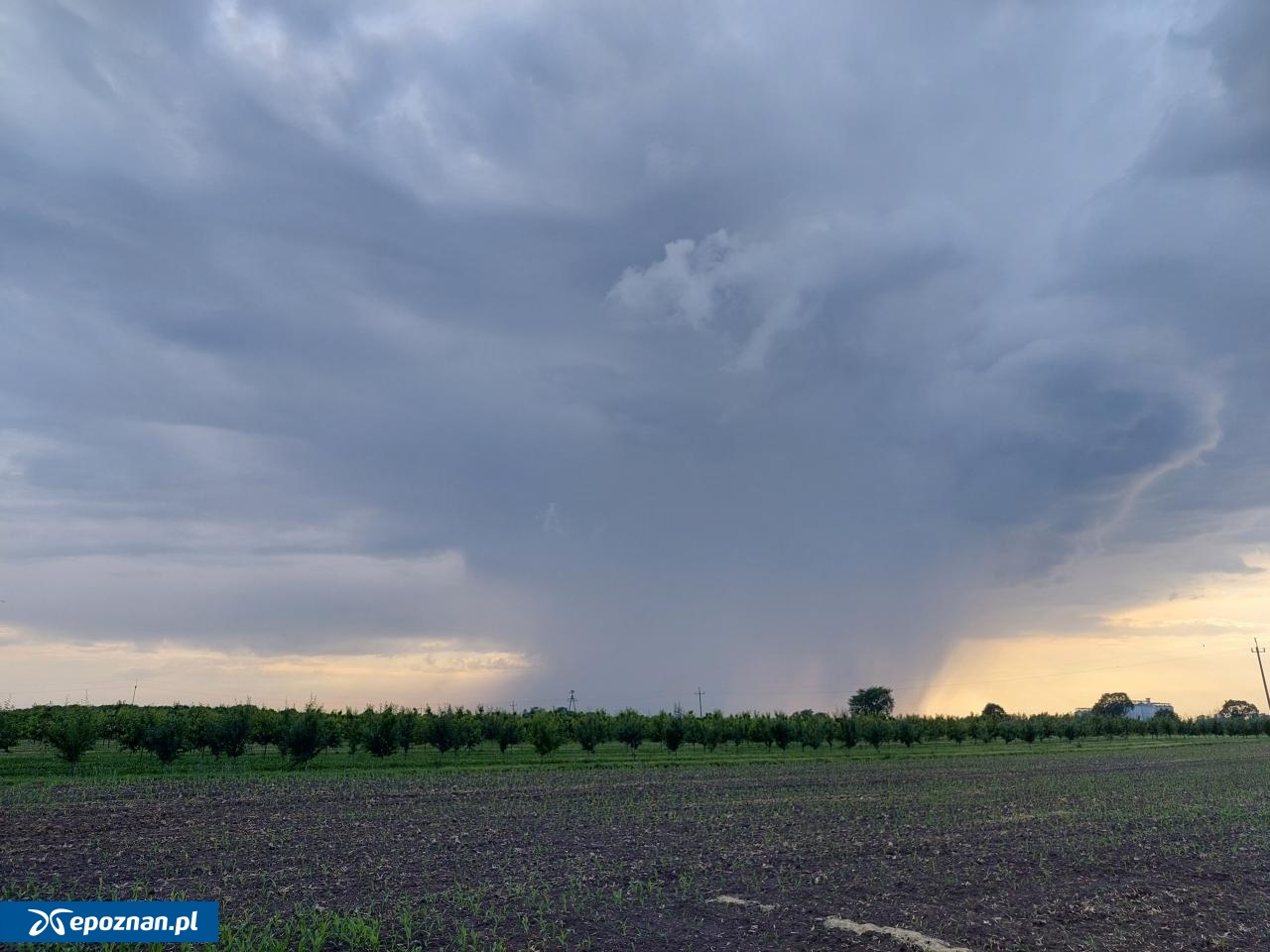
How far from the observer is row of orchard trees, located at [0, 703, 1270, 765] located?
53.3 meters

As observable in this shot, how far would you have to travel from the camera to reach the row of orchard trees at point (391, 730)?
53344mm

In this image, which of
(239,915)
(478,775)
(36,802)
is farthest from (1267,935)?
(478,775)

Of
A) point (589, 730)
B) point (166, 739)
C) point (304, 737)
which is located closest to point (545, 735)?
point (589, 730)

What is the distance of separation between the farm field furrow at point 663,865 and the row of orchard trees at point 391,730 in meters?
19.4

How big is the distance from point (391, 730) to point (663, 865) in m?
47.9

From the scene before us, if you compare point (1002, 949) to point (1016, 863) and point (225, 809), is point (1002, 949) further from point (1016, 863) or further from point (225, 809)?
point (225, 809)

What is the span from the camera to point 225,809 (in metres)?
27.9

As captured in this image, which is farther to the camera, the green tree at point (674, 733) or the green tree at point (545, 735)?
the green tree at point (674, 733)

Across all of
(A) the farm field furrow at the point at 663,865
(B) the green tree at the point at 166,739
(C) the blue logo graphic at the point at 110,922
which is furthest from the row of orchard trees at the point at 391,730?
(C) the blue logo graphic at the point at 110,922

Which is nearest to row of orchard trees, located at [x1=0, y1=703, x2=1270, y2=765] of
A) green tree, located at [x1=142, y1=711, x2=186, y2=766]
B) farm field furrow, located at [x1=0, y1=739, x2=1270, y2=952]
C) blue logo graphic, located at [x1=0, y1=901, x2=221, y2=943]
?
green tree, located at [x1=142, y1=711, x2=186, y2=766]

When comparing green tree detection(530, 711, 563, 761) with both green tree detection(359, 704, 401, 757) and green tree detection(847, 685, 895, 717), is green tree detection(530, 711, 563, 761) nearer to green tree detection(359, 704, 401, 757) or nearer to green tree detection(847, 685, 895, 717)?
Answer: green tree detection(359, 704, 401, 757)

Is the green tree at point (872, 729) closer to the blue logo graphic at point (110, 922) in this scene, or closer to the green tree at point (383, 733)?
the green tree at point (383, 733)

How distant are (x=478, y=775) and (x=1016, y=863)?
107ft

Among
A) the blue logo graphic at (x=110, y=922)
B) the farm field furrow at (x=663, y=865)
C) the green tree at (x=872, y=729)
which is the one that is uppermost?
the blue logo graphic at (x=110, y=922)
